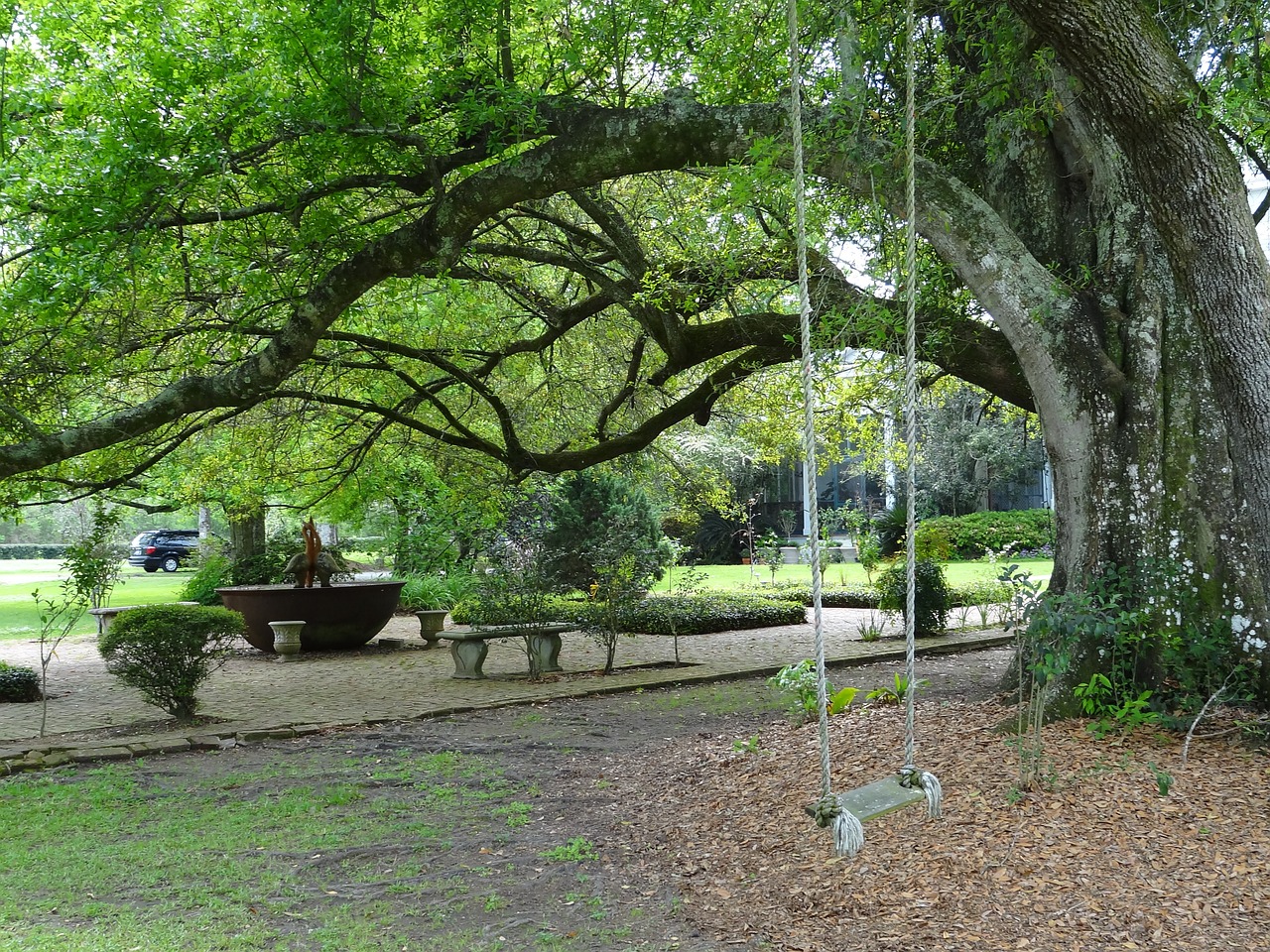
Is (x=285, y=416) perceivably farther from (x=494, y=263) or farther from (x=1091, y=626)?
(x=1091, y=626)

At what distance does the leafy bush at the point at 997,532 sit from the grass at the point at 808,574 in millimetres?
455

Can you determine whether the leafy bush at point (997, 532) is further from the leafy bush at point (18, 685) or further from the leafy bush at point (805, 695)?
the leafy bush at point (18, 685)

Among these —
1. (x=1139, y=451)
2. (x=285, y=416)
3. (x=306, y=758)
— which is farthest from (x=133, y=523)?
(x=1139, y=451)

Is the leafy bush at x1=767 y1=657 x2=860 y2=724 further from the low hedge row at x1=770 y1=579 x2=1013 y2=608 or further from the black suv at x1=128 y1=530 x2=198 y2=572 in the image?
the black suv at x1=128 y1=530 x2=198 y2=572

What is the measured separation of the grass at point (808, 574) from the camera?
22.5 meters

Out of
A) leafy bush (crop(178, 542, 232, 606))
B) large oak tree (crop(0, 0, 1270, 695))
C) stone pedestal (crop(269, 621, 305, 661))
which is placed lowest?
stone pedestal (crop(269, 621, 305, 661))

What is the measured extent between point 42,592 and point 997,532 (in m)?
26.2

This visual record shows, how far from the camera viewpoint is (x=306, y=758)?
8.09 m

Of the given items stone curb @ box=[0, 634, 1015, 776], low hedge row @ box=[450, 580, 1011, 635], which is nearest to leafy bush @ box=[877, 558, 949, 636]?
low hedge row @ box=[450, 580, 1011, 635]

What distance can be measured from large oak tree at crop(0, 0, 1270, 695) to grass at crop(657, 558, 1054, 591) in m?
12.9

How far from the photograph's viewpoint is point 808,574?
24.7 metres

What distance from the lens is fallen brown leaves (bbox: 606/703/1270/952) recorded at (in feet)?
12.7

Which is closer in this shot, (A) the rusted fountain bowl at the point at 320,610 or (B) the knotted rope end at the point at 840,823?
(B) the knotted rope end at the point at 840,823

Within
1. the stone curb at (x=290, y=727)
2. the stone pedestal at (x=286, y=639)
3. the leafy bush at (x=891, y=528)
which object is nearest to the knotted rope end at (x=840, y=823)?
the stone curb at (x=290, y=727)
